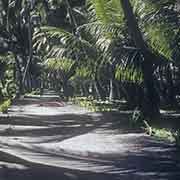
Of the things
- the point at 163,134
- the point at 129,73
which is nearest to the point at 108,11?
the point at 129,73

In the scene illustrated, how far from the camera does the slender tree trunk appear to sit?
52.4 feet

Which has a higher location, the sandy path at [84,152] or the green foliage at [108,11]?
the green foliage at [108,11]

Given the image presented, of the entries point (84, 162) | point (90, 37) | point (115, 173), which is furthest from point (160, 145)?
point (90, 37)

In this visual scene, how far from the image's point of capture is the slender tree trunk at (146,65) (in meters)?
16.0

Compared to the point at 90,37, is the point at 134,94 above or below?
below

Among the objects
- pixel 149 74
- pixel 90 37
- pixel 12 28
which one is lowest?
pixel 149 74

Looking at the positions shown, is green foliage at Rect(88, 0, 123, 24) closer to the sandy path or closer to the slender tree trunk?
the slender tree trunk

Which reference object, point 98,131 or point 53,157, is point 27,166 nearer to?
point 53,157

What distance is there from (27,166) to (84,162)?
A: 1212mm

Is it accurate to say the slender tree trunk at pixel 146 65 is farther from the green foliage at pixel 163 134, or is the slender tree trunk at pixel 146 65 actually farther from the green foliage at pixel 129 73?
the green foliage at pixel 163 134

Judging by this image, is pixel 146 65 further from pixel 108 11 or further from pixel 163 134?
pixel 163 134

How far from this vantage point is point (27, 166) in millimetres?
9875

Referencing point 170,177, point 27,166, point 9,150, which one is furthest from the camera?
point 9,150

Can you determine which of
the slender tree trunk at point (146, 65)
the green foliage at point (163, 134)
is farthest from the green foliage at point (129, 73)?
the green foliage at point (163, 134)
